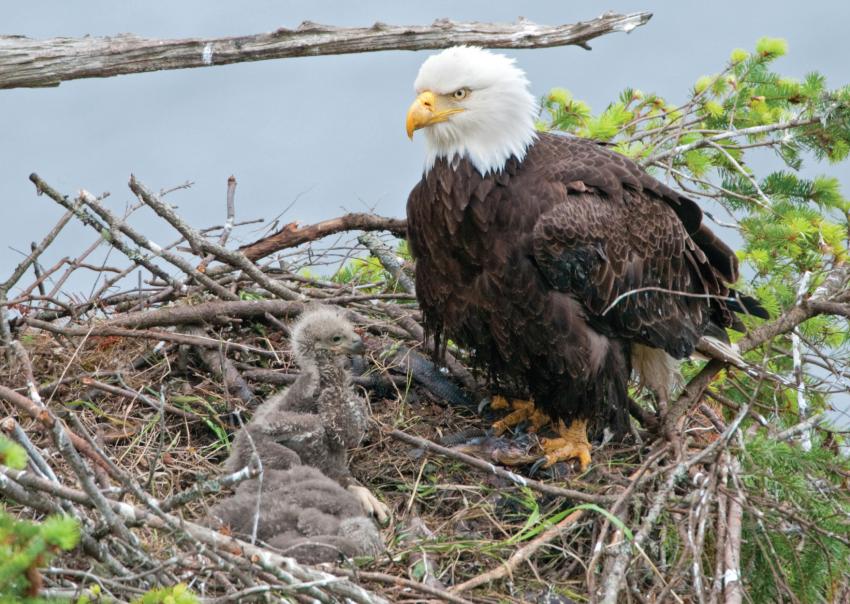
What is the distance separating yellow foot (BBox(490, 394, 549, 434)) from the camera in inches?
229

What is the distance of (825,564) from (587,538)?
900 millimetres

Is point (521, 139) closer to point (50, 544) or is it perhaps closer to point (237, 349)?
point (237, 349)

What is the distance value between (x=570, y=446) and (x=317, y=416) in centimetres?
122

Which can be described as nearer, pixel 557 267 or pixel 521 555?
pixel 521 555

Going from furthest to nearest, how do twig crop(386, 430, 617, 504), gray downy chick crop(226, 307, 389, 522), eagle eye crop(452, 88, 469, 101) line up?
eagle eye crop(452, 88, 469, 101)
gray downy chick crop(226, 307, 389, 522)
twig crop(386, 430, 617, 504)

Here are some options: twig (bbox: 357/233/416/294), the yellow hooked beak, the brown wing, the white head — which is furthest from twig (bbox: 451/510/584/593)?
twig (bbox: 357/233/416/294)

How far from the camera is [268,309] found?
5.96 metres

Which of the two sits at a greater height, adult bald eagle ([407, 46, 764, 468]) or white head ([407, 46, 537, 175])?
white head ([407, 46, 537, 175])

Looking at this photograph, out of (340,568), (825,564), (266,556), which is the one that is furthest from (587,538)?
(266,556)

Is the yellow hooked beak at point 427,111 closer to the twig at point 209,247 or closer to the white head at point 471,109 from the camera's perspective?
the white head at point 471,109

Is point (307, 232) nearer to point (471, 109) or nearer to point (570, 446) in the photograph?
point (471, 109)

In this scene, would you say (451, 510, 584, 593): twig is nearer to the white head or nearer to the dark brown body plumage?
the dark brown body plumage

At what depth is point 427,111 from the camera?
5215 millimetres

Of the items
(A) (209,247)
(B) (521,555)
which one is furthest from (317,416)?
(A) (209,247)
